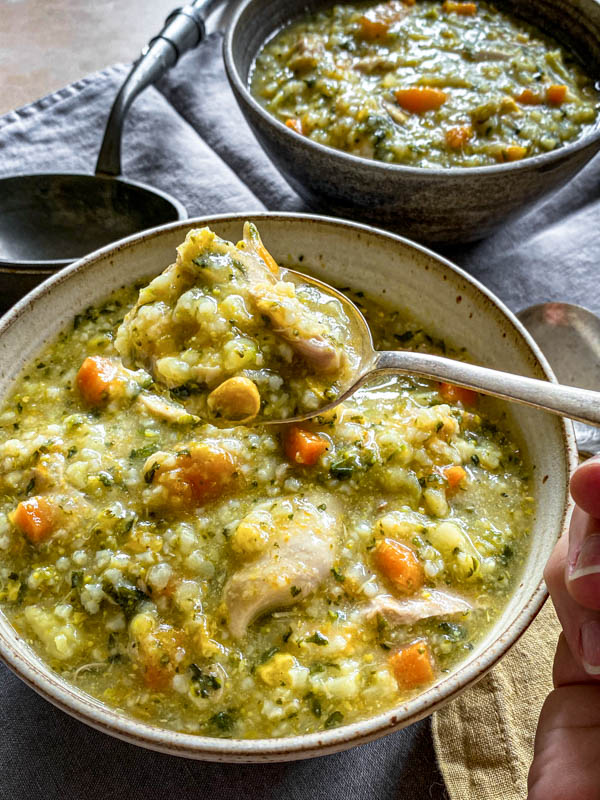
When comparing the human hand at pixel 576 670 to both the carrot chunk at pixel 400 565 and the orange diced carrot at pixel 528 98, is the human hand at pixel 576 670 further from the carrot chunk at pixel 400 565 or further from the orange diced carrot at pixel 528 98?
the orange diced carrot at pixel 528 98

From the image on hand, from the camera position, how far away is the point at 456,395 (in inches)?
115

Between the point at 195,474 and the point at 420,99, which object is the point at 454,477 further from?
the point at 420,99

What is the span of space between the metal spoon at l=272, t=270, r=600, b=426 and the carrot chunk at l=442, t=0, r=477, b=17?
276cm

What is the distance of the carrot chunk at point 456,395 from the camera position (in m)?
2.90

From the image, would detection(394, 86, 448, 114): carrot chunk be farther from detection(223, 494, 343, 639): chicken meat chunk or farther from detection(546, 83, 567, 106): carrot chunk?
detection(223, 494, 343, 639): chicken meat chunk

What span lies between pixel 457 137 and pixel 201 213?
1396 mm

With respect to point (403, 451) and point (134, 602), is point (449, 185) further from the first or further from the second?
point (134, 602)

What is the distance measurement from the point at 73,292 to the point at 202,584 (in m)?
1.27

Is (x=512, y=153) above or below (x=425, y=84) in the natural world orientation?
below

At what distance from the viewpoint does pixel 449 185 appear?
3.39 m

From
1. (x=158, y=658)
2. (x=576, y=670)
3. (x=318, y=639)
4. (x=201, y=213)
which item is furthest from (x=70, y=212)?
(x=576, y=670)

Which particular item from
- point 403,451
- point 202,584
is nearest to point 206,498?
point 202,584

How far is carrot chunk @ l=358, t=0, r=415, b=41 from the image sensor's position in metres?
4.41

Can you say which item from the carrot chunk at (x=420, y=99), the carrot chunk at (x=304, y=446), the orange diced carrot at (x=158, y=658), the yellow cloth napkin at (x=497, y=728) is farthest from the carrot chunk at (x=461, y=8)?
the orange diced carrot at (x=158, y=658)
